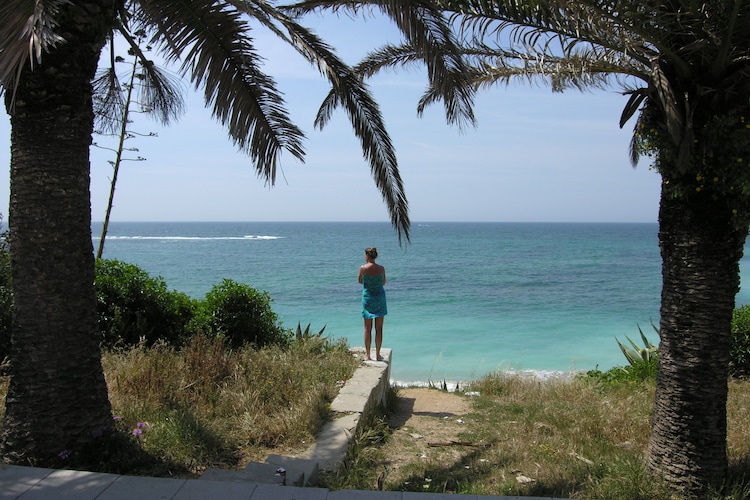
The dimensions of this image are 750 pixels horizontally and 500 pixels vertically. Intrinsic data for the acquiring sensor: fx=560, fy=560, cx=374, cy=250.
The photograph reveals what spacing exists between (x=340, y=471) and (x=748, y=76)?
171 inches

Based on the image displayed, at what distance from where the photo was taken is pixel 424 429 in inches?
263

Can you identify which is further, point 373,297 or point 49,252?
point 373,297

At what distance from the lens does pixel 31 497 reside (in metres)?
3.26

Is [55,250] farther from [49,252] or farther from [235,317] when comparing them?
[235,317]

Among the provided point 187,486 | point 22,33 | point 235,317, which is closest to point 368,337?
point 235,317

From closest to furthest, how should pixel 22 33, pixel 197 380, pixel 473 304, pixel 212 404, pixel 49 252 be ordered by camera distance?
1. pixel 22 33
2. pixel 49 252
3. pixel 212 404
4. pixel 197 380
5. pixel 473 304

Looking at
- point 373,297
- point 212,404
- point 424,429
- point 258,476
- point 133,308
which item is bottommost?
point 424,429

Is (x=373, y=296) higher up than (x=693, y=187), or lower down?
lower down

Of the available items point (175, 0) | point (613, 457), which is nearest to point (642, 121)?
point (613, 457)

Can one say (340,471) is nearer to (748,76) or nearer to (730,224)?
(730,224)

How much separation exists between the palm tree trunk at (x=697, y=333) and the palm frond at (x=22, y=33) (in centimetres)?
446

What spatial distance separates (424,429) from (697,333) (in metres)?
3.37

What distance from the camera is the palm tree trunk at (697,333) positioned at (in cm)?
429

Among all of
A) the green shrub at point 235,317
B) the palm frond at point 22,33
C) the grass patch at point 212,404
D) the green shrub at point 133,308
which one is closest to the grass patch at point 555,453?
the grass patch at point 212,404
